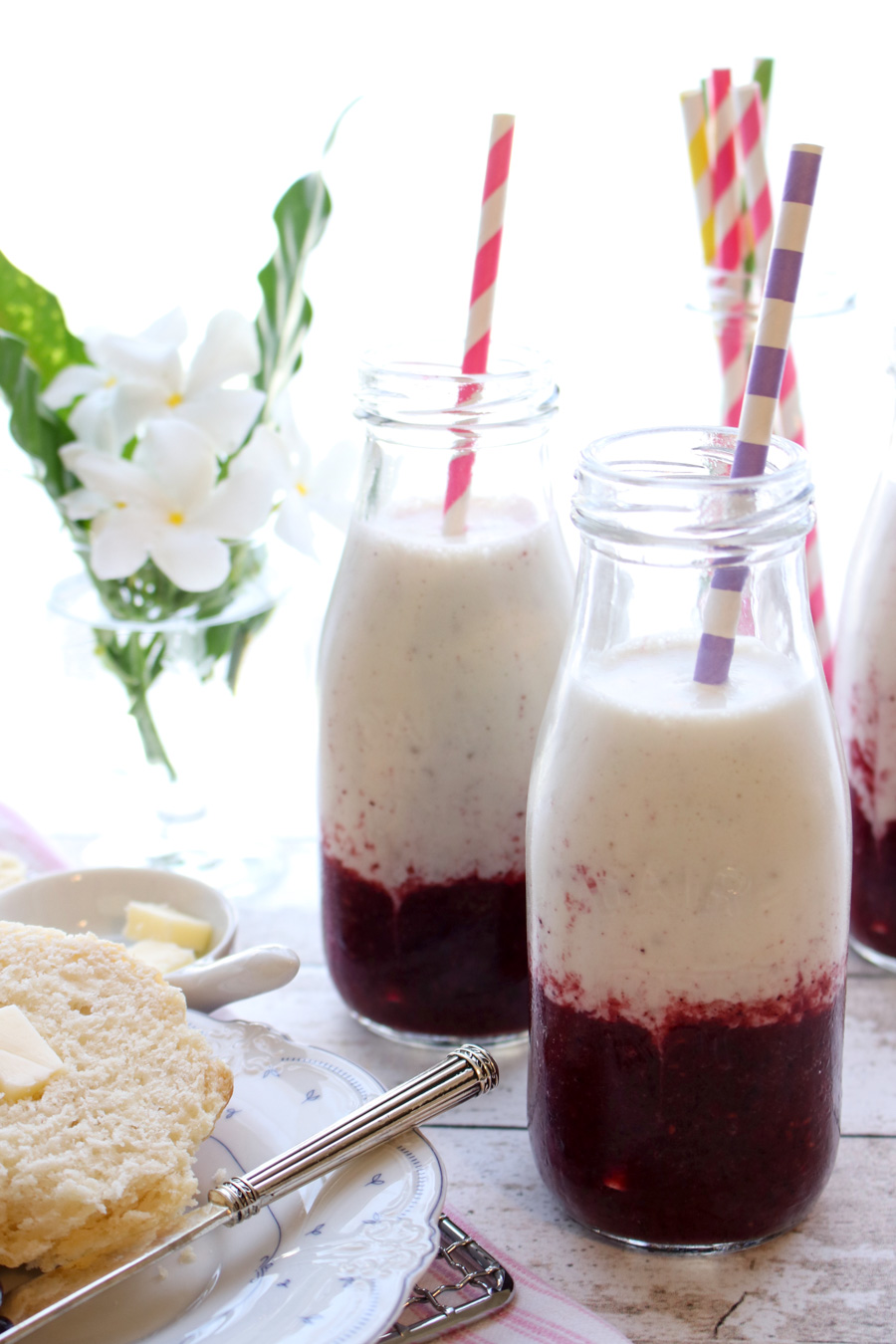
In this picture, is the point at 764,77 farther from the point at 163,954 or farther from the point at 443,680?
the point at 163,954

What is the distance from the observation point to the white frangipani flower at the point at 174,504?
1014mm

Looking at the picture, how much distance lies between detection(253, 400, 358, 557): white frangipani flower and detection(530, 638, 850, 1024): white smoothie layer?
42 centimetres

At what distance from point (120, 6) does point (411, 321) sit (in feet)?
2.15

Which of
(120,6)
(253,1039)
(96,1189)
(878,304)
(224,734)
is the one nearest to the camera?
(96,1189)

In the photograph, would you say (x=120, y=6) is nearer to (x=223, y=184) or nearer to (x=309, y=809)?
(x=223, y=184)

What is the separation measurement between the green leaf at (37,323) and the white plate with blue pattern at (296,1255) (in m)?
0.62

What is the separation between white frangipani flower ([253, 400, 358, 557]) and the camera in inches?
41.9

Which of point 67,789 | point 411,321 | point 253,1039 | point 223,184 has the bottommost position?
point 67,789

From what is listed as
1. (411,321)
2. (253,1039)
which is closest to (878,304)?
(411,321)

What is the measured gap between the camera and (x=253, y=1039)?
794 mm

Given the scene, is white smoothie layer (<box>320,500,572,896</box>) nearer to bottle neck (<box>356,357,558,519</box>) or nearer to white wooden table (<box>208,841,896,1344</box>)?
bottle neck (<box>356,357,558,519</box>)

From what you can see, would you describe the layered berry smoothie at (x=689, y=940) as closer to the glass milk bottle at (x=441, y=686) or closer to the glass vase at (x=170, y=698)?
the glass milk bottle at (x=441, y=686)

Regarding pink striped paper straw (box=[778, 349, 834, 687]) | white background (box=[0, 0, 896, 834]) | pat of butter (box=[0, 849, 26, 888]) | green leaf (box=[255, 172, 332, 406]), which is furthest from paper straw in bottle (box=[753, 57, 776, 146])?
pat of butter (box=[0, 849, 26, 888])

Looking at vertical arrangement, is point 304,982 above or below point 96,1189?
below
